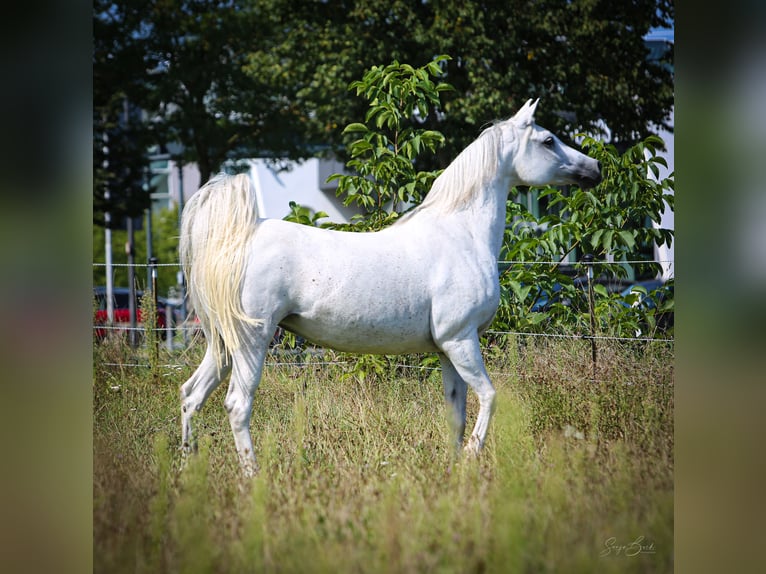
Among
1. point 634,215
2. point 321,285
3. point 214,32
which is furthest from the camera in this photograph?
point 214,32

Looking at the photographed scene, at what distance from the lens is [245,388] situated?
3.74m

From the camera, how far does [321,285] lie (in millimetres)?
3793

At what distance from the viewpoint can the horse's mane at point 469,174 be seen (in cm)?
427

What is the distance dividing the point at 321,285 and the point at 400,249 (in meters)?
0.45

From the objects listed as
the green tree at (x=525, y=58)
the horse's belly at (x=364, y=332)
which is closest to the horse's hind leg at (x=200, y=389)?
the horse's belly at (x=364, y=332)

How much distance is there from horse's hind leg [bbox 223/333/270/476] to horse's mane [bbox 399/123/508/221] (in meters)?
1.09

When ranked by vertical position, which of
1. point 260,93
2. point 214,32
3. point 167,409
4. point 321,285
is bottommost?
point 167,409

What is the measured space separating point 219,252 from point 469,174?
4.56 ft

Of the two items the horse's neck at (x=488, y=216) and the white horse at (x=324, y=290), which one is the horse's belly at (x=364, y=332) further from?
the horse's neck at (x=488, y=216)

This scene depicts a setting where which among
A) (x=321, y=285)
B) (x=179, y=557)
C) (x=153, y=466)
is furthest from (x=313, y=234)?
(x=179, y=557)

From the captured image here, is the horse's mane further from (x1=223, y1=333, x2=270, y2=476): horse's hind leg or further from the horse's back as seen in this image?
(x1=223, y1=333, x2=270, y2=476): horse's hind leg

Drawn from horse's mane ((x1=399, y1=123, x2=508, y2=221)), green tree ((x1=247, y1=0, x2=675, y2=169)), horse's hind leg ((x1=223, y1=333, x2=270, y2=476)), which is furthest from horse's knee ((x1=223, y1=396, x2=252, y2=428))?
green tree ((x1=247, y1=0, x2=675, y2=169))
